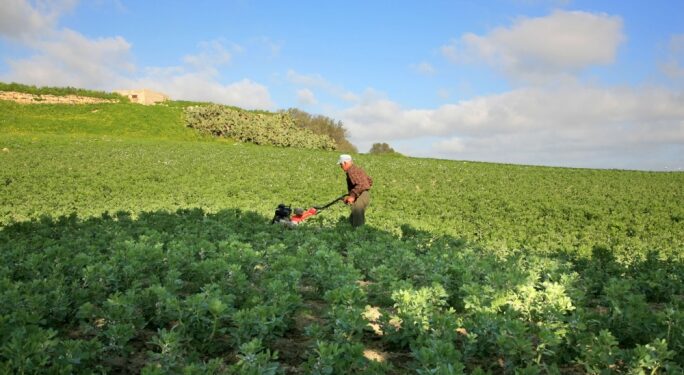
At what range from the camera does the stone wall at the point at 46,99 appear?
56688mm

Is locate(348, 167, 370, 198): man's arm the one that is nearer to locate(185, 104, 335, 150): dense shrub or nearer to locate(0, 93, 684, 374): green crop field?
locate(0, 93, 684, 374): green crop field

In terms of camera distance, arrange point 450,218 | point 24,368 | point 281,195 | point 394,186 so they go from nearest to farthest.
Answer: point 24,368 < point 450,218 < point 281,195 < point 394,186

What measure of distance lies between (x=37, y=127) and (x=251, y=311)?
178 feet

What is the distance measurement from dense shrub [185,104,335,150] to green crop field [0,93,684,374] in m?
32.3

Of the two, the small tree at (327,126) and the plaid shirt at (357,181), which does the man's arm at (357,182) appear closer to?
the plaid shirt at (357,181)

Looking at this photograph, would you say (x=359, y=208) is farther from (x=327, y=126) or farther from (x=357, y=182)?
(x=327, y=126)

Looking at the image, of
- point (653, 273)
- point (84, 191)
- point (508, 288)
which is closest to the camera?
point (508, 288)

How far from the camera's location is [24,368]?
440cm

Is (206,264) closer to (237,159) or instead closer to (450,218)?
(450,218)

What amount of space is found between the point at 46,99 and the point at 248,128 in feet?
77.7

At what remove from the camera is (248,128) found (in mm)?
58031

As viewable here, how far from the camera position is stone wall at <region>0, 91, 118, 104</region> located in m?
56.7

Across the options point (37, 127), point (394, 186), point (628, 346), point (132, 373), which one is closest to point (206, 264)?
point (132, 373)

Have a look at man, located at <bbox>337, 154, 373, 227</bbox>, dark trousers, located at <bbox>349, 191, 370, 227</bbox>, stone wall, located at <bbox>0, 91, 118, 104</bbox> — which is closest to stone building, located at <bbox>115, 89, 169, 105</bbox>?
stone wall, located at <bbox>0, 91, 118, 104</bbox>
